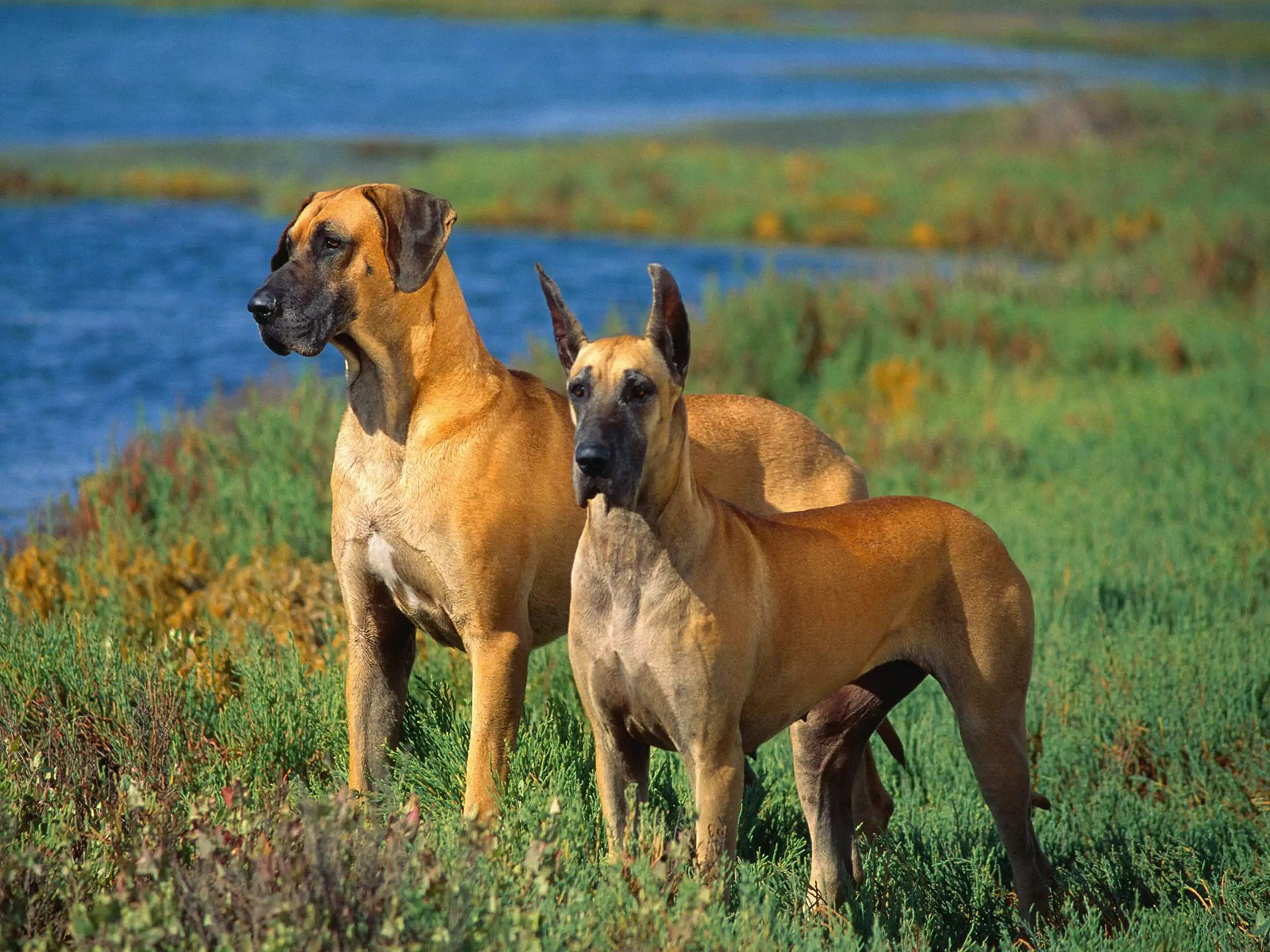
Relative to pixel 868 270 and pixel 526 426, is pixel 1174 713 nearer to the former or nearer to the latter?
pixel 526 426

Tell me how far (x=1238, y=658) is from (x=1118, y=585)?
4.33 ft

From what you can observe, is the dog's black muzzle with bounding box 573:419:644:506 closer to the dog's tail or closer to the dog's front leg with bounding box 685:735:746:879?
the dog's front leg with bounding box 685:735:746:879

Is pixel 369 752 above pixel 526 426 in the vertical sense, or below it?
below

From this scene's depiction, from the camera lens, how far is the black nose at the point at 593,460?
13.5 ft

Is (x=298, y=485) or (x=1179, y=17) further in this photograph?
(x=1179, y=17)

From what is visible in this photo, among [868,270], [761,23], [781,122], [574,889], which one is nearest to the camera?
[574,889]

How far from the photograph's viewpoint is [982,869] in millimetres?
5688

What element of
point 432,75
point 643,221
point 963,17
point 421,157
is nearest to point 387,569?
point 643,221

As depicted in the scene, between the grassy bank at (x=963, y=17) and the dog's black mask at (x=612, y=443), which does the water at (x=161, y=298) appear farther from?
the grassy bank at (x=963, y=17)

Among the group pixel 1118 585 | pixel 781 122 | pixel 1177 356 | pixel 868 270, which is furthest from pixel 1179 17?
pixel 1118 585

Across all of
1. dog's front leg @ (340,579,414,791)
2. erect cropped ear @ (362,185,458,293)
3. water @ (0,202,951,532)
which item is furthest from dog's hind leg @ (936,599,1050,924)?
water @ (0,202,951,532)

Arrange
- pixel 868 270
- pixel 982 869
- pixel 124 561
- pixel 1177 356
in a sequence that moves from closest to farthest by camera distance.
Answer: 1. pixel 982 869
2. pixel 124 561
3. pixel 1177 356
4. pixel 868 270

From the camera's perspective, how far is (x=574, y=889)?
409 cm

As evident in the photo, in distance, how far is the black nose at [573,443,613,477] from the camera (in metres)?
4.13
